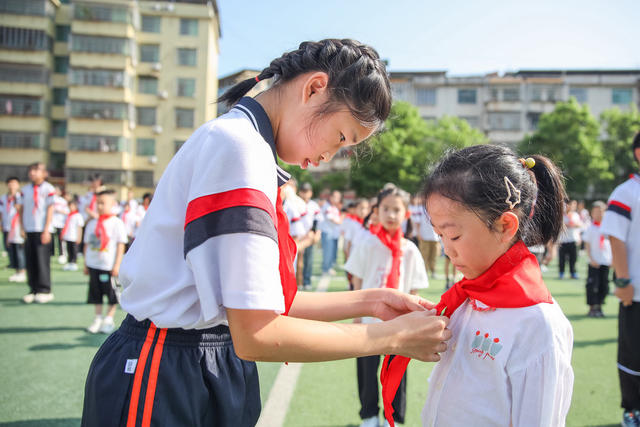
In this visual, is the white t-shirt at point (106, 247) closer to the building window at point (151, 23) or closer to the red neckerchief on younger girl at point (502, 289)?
the red neckerchief on younger girl at point (502, 289)

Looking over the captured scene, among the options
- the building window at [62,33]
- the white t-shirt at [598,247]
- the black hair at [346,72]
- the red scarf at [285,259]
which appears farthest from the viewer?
the building window at [62,33]

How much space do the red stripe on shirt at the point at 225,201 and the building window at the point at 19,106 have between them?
4076cm

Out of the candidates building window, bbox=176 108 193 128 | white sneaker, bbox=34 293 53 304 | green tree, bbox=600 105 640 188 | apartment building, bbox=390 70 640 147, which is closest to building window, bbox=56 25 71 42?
building window, bbox=176 108 193 128

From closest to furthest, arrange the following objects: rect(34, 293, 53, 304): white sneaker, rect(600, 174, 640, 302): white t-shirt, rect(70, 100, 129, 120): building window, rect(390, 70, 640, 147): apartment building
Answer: rect(600, 174, 640, 302): white t-shirt, rect(34, 293, 53, 304): white sneaker, rect(70, 100, 129, 120): building window, rect(390, 70, 640, 147): apartment building

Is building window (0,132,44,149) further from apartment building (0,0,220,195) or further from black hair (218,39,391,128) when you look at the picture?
black hair (218,39,391,128)

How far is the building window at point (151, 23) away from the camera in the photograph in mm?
36156

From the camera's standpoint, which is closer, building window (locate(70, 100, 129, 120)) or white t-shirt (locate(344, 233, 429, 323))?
white t-shirt (locate(344, 233, 429, 323))

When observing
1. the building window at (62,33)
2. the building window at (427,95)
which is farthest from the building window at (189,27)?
the building window at (427,95)

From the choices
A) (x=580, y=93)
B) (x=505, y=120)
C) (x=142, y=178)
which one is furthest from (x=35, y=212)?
(x=580, y=93)

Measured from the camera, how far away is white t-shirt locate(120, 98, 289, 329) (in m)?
1.05

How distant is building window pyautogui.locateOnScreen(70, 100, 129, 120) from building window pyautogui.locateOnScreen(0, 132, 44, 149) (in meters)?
3.51

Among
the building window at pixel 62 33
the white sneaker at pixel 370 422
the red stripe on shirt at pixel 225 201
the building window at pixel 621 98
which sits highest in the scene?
the building window at pixel 62 33

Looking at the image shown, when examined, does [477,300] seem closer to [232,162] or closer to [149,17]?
[232,162]

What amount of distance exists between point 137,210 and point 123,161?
26288mm
